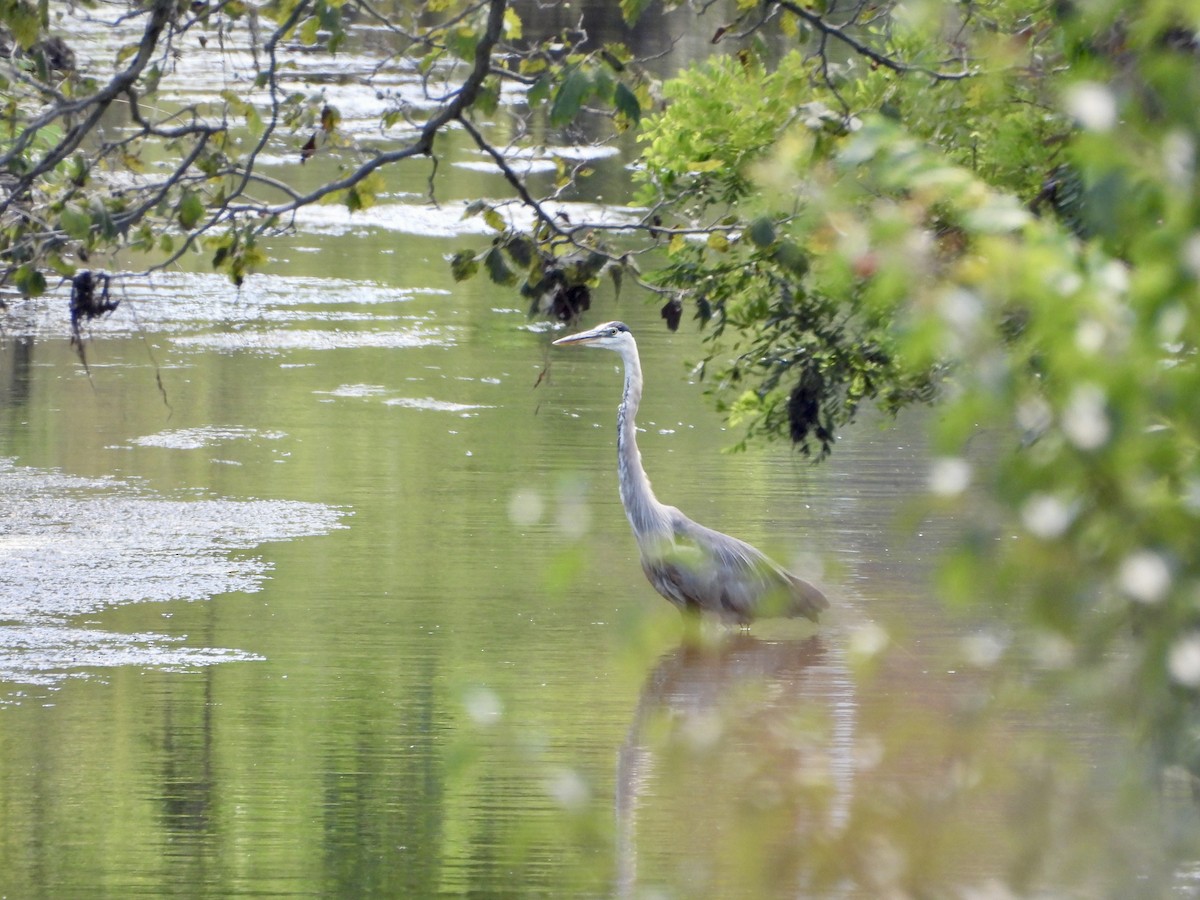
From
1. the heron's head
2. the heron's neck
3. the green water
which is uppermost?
the heron's head

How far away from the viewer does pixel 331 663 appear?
27.3ft

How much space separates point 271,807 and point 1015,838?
4674 mm

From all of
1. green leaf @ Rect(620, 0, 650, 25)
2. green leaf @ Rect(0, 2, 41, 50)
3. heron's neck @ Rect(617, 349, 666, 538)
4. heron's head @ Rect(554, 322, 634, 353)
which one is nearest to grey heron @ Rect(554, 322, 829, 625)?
heron's neck @ Rect(617, 349, 666, 538)

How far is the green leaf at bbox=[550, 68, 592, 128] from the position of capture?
5.16 meters

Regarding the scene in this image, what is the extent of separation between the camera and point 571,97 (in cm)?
516

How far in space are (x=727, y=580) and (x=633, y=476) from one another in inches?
29.7

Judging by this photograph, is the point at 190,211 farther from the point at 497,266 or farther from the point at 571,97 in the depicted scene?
the point at 571,97

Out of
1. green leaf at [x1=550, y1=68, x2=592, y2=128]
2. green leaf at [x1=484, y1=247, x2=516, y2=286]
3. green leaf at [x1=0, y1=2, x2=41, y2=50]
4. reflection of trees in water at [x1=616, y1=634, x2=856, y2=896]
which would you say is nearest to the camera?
reflection of trees in water at [x1=616, y1=634, x2=856, y2=896]

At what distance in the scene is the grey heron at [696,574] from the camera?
9172mm

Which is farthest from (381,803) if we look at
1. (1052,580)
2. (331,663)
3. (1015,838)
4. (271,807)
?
(1052,580)

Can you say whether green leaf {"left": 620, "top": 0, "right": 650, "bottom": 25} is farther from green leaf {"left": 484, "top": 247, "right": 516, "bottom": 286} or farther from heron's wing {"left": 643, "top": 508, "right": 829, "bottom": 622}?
heron's wing {"left": 643, "top": 508, "right": 829, "bottom": 622}

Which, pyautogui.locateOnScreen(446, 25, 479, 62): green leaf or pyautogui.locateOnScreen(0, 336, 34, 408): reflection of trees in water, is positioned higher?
pyautogui.locateOnScreen(446, 25, 479, 62): green leaf

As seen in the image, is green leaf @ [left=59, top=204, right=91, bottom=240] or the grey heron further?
the grey heron

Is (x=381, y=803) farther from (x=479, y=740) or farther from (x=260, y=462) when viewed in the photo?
(x=260, y=462)
